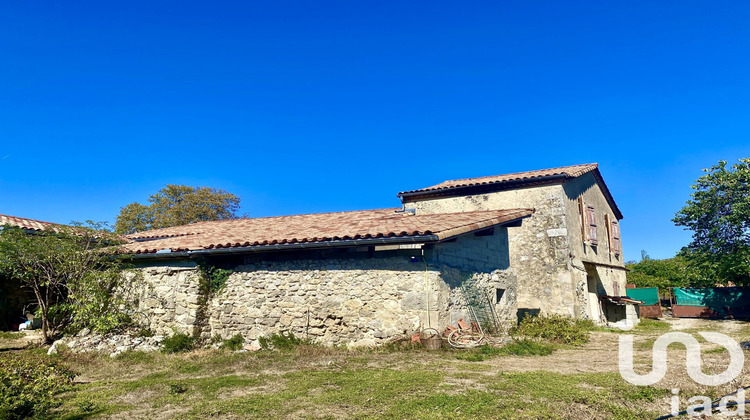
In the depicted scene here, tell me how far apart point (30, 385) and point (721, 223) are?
21.3 meters

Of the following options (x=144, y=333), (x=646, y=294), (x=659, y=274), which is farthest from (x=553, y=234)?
(x=659, y=274)

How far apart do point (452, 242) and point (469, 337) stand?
6.89 ft

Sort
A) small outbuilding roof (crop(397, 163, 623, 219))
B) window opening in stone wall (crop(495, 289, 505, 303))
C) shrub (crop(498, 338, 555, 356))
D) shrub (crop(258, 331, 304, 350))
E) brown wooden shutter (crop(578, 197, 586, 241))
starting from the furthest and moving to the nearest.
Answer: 1. brown wooden shutter (crop(578, 197, 586, 241))
2. small outbuilding roof (crop(397, 163, 623, 219))
3. window opening in stone wall (crop(495, 289, 505, 303))
4. shrub (crop(258, 331, 304, 350))
5. shrub (crop(498, 338, 555, 356))

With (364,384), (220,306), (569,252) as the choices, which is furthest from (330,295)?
(569,252)

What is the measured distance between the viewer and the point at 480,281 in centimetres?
1077

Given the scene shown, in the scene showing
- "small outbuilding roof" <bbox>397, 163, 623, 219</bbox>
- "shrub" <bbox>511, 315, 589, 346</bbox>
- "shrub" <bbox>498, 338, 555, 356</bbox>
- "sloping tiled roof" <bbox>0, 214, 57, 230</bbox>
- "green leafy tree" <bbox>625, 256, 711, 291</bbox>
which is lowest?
"shrub" <bbox>498, 338, 555, 356</bbox>

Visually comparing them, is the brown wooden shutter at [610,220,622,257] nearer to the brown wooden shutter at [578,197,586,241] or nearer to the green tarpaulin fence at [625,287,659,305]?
the green tarpaulin fence at [625,287,659,305]

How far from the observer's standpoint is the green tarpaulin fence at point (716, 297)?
17.9 m

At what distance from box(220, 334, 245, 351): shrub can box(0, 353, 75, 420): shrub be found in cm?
304

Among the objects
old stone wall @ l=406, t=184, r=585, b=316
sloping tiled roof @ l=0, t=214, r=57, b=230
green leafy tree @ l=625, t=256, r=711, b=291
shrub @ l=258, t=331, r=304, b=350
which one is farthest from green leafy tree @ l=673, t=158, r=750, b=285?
sloping tiled roof @ l=0, t=214, r=57, b=230

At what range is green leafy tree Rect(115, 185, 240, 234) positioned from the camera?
26.0m

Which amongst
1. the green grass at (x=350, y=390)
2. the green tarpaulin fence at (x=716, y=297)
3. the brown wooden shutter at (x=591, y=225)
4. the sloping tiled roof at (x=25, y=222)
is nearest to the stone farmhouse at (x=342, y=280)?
the green grass at (x=350, y=390)

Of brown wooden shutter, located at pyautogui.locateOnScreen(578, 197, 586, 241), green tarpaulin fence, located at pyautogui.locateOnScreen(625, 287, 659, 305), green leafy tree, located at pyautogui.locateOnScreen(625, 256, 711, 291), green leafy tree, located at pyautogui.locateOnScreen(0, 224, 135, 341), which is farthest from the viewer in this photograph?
green leafy tree, located at pyautogui.locateOnScreen(625, 256, 711, 291)

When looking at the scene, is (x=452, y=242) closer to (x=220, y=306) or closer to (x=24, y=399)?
(x=220, y=306)
